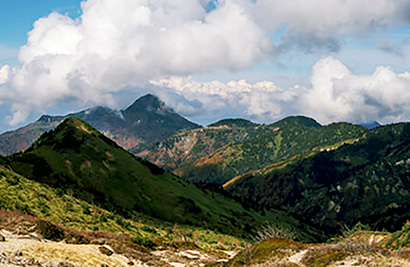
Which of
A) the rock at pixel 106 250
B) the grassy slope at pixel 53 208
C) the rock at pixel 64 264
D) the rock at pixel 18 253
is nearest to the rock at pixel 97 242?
the rock at pixel 106 250

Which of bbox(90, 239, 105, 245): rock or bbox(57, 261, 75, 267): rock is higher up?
bbox(57, 261, 75, 267): rock

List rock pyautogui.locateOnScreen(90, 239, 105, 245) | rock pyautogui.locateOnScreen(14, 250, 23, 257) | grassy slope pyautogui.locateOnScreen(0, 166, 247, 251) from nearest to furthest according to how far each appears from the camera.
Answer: rock pyautogui.locateOnScreen(14, 250, 23, 257)
rock pyautogui.locateOnScreen(90, 239, 105, 245)
grassy slope pyautogui.locateOnScreen(0, 166, 247, 251)

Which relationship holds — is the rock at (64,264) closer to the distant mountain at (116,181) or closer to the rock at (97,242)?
the rock at (97,242)

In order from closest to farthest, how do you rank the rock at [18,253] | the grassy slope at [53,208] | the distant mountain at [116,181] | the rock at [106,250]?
the rock at [18,253], the rock at [106,250], the grassy slope at [53,208], the distant mountain at [116,181]

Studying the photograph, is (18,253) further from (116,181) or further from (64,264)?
(116,181)

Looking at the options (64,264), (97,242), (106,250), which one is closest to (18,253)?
(64,264)

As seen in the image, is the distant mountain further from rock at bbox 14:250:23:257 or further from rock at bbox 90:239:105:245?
rock at bbox 14:250:23:257

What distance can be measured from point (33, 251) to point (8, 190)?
35302 mm

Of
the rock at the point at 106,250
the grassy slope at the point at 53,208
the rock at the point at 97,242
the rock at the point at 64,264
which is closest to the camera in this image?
the rock at the point at 64,264

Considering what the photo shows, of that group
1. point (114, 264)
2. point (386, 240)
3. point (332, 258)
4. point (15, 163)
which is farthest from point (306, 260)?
point (15, 163)

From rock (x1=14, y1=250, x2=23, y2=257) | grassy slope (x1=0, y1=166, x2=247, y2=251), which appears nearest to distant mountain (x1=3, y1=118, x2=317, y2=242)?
grassy slope (x1=0, y1=166, x2=247, y2=251)

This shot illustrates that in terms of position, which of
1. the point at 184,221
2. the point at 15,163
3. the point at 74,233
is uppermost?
the point at 15,163

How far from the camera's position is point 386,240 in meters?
93.2

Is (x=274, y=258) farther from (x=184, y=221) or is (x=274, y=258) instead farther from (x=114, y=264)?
(x=184, y=221)
